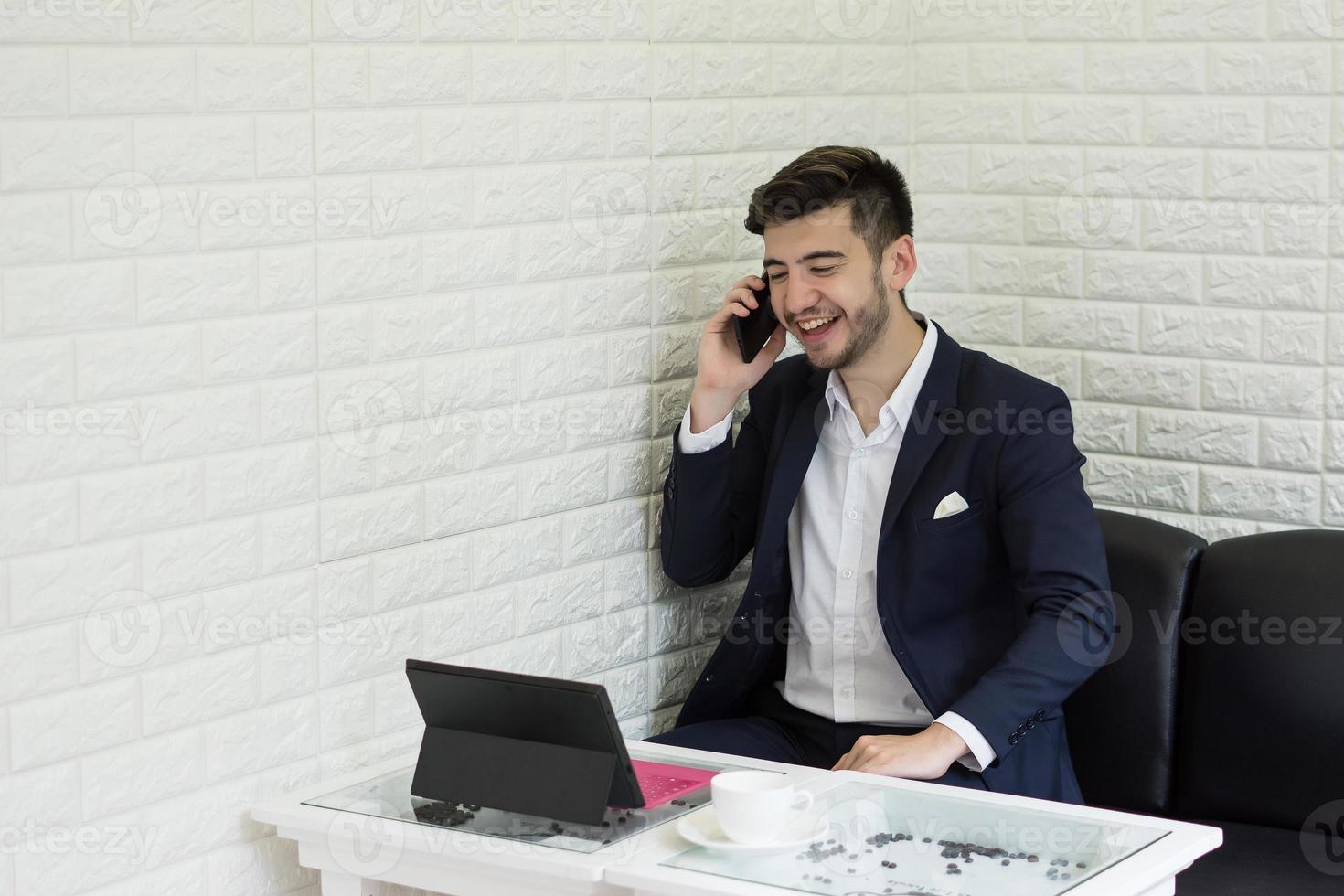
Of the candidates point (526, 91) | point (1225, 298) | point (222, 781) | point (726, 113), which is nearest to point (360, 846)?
point (222, 781)

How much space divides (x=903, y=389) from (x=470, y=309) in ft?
2.56

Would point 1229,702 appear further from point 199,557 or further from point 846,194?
point 199,557

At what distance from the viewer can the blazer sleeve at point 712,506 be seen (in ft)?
10.1

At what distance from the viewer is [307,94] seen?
2488 mm

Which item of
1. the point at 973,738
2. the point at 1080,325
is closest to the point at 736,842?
the point at 973,738

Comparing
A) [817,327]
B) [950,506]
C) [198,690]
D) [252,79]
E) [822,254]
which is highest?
[252,79]

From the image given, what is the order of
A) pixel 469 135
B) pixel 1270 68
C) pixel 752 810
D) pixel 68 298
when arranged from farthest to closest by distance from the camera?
pixel 1270 68
pixel 469 135
pixel 68 298
pixel 752 810

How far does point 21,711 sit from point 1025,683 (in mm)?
1526

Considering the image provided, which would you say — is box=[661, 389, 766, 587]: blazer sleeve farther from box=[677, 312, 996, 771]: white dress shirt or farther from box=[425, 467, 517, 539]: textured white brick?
box=[425, 467, 517, 539]: textured white brick

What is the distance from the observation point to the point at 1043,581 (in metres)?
2.81

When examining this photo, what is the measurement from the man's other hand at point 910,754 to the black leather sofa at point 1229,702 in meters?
0.48

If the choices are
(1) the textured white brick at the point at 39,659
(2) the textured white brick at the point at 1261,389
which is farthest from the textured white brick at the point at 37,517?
(2) the textured white brick at the point at 1261,389

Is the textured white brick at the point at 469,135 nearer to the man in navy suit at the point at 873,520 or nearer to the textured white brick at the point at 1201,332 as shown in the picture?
the man in navy suit at the point at 873,520

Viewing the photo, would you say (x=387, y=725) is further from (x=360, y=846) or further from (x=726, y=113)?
(x=726, y=113)
